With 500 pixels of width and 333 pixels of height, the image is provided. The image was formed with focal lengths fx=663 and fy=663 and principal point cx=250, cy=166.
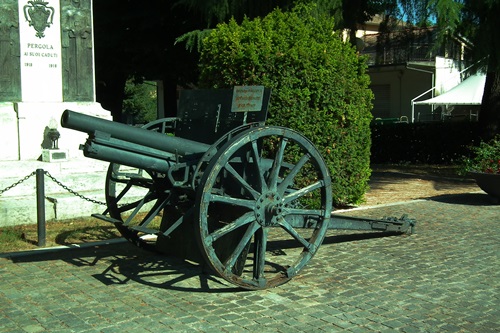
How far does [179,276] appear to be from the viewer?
6.16 metres

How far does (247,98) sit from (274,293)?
1.74 meters

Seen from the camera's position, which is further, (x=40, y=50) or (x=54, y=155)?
(x=40, y=50)

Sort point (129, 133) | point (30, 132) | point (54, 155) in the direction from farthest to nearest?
point (30, 132) → point (54, 155) → point (129, 133)

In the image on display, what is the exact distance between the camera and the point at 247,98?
5977mm

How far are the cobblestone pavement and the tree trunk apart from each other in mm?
10180

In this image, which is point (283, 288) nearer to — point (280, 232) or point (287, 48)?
point (280, 232)

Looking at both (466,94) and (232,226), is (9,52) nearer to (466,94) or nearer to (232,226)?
(232,226)

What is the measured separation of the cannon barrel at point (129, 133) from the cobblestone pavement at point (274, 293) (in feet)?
4.01

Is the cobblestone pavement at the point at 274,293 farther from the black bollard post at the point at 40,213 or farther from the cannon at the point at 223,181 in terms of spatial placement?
the black bollard post at the point at 40,213

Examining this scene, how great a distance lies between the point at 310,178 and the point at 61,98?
4527 mm

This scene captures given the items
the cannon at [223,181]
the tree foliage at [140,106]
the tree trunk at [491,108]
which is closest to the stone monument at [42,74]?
the cannon at [223,181]

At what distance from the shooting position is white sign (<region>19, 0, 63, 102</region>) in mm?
10609

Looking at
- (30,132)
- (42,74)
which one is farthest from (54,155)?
(42,74)

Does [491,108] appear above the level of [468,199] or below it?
above
